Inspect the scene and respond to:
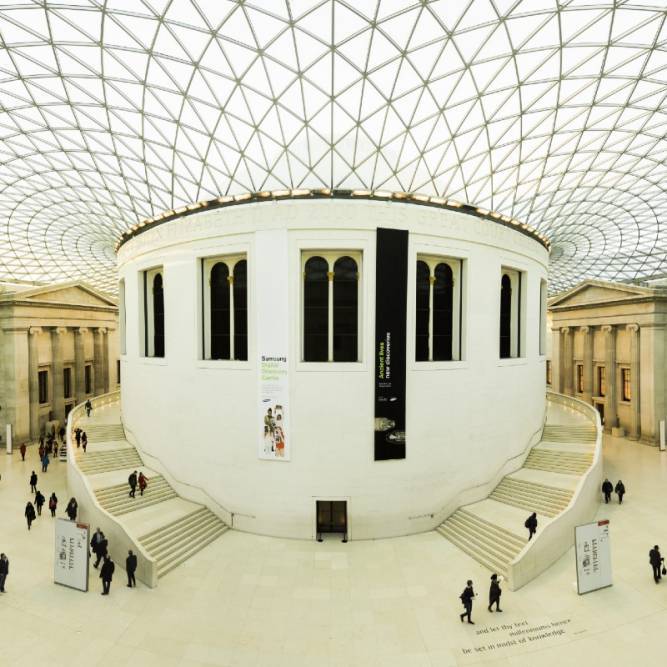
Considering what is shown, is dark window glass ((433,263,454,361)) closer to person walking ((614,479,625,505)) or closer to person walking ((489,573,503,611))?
person walking ((489,573,503,611))

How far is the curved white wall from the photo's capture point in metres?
17.0

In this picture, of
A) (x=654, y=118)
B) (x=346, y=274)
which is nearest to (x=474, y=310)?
(x=346, y=274)

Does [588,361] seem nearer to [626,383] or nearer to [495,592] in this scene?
[626,383]

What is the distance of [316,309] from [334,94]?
936 cm

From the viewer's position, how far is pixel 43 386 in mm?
35969

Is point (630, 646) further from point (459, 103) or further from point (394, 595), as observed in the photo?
point (459, 103)

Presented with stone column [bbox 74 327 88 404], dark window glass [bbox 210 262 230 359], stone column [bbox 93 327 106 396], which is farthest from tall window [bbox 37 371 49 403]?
dark window glass [bbox 210 262 230 359]

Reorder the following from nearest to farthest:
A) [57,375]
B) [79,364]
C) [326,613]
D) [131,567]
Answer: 1. [326,613]
2. [131,567]
3. [57,375]
4. [79,364]

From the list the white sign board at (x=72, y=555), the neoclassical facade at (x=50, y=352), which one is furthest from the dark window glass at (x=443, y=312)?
the neoclassical facade at (x=50, y=352)

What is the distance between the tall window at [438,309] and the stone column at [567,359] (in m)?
29.3

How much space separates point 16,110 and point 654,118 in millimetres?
34577

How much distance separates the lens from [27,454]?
95.6 feet

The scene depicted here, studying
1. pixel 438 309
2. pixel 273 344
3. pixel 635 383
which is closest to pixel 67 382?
pixel 273 344

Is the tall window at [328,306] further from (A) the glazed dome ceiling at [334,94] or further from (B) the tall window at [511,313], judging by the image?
(B) the tall window at [511,313]
